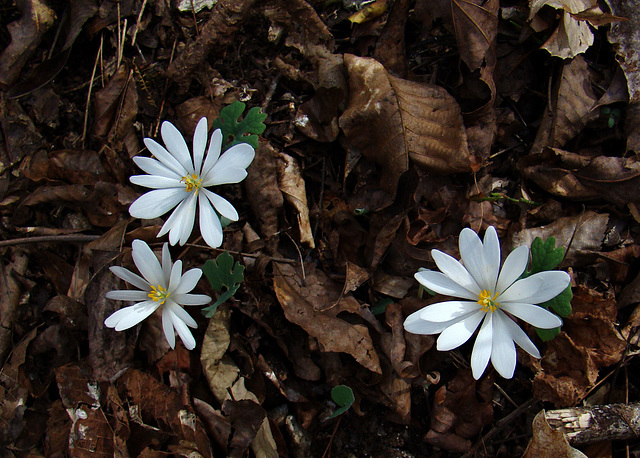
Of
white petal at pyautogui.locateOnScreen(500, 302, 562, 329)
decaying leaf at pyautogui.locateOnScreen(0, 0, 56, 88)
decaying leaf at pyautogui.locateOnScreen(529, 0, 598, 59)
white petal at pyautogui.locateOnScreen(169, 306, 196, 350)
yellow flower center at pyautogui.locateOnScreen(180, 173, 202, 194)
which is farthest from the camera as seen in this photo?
decaying leaf at pyautogui.locateOnScreen(0, 0, 56, 88)

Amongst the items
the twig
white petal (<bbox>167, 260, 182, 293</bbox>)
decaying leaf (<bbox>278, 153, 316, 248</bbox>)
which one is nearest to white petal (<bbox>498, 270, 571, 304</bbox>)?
decaying leaf (<bbox>278, 153, 316, 248</bbox>)

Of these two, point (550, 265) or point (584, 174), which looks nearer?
point (550, 265)

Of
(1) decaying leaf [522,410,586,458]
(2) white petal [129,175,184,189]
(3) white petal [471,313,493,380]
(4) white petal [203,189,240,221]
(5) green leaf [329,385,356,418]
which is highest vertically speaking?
(4) white petal [203,189,240,221]

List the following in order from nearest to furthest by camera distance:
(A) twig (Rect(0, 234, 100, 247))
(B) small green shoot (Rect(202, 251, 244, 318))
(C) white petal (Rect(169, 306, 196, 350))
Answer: (C) white petal (Rect(169, 306, 196, 350)), (B) small green shoot (Rect(202, 251, 244, 318)), (A) twig (Rect(0, 234, 100, 247))

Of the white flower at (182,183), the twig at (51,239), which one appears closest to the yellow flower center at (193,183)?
the white flower at (182,183)

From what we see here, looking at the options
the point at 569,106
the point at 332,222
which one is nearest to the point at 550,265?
the point at 569,106

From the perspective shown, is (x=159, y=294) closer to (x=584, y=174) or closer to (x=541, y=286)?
(x=541, y=286)

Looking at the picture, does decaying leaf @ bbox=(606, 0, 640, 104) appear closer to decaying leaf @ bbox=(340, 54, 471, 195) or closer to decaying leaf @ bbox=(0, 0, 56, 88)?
decaying leaf @ bbox=(340, 54, 471, 195)
